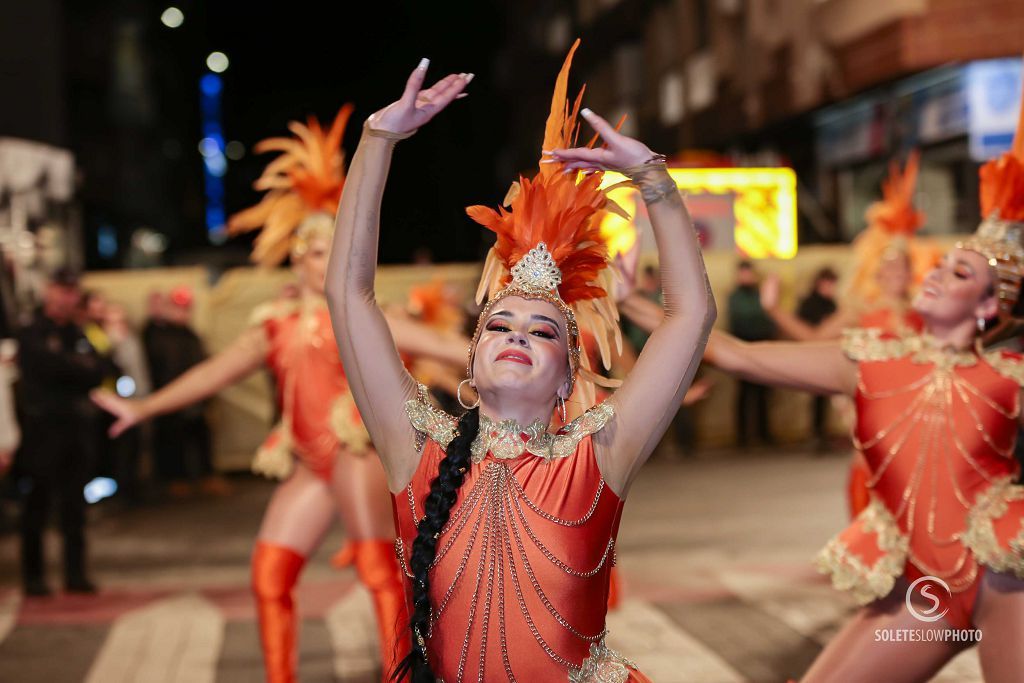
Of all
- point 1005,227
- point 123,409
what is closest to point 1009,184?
point 1005,227

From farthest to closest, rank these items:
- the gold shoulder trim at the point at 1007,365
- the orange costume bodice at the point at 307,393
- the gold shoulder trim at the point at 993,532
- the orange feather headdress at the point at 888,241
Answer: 1. the orange feather headdress at the point at 888,241
2. the orange costume bodice at the point at 307,393
3. the gold shoulder trim at the point at 1007,365
4. the gold shoulder trim at the point at 993,532

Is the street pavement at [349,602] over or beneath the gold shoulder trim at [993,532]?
beneath

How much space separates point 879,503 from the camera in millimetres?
4082

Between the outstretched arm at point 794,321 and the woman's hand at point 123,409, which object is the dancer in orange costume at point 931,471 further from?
the woman's hand at point 123,409

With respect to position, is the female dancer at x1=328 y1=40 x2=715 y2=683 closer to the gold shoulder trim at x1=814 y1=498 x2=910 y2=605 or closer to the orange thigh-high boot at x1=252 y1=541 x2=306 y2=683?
the gold shoulder trim at x1=814 y1=498 x2=910 y2=605

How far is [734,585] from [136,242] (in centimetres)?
2789

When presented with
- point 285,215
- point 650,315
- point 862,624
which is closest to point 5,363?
point 285,215

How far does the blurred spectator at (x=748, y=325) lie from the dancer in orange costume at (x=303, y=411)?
8.36m

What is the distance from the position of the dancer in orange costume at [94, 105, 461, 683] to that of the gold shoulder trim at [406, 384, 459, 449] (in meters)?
1.89

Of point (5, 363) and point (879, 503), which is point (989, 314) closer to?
point (879, 503)

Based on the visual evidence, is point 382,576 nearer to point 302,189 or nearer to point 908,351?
point 302,189

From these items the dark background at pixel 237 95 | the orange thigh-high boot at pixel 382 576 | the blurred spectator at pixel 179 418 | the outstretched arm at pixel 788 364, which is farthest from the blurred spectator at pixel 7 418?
the outstretched arm at pixel 788 364

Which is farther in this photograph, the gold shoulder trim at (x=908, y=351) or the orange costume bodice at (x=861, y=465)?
the orange costume bodice at (x=861, y=465)

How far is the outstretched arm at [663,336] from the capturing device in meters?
2.82
